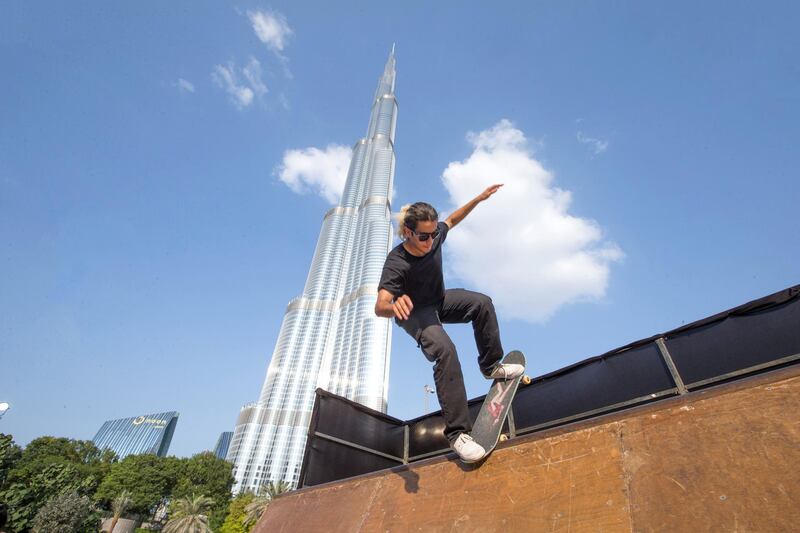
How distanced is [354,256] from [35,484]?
406 feet

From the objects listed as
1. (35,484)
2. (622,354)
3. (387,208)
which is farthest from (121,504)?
(387,208)

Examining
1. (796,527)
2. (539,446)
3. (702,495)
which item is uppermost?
(539,446)

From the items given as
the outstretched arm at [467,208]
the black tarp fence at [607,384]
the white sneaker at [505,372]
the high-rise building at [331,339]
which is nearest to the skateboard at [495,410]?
the white sneaker at [505,372]

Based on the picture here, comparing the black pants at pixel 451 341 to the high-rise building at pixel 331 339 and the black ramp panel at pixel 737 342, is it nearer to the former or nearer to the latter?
the black ramp panel at pixel 737 342

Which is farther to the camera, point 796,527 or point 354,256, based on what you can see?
point 354,256

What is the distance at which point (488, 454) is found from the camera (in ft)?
9.29

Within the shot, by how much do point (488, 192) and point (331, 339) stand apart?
144853 mm

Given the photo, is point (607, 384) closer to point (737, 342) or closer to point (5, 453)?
point (737, 342)

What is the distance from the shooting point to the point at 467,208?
430 centimetres

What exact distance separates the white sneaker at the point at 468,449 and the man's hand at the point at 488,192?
248 centimetres

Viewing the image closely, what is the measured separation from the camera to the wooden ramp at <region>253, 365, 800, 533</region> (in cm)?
161

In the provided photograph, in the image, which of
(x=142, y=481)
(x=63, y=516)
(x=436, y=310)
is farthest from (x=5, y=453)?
(x=436, y=310)

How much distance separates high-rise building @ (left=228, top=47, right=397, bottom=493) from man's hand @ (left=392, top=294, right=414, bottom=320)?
120 metres

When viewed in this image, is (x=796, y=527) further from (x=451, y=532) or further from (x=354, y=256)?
(x=354, y=256)
